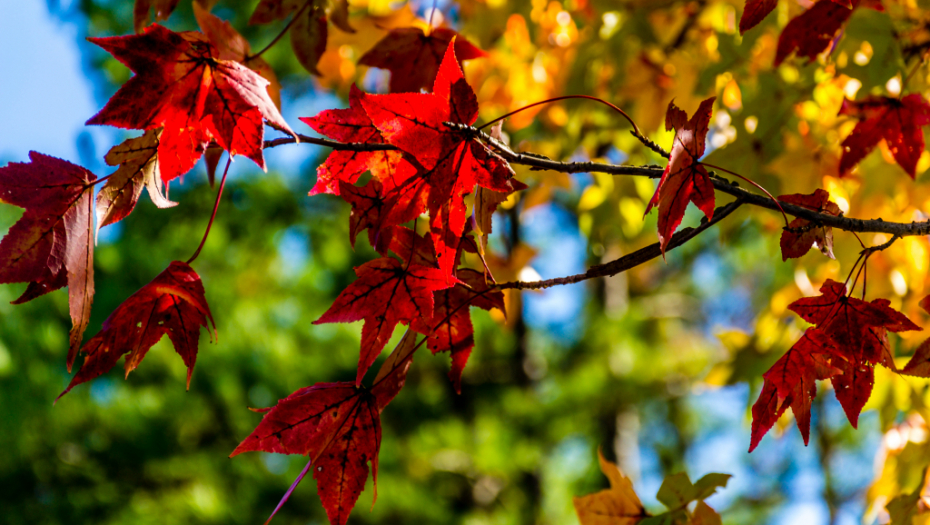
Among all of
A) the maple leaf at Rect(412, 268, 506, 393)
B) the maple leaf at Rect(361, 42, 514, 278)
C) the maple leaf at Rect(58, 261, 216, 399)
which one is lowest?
the maple leaf at Rect(58, 261, 216, 399)

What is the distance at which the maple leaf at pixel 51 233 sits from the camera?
0.45m

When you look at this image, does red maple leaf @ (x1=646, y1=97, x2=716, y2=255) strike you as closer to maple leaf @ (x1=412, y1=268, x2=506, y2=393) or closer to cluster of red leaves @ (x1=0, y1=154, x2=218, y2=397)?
maple leaf @ (x1=412, y1=268, x2=506, y2=393)

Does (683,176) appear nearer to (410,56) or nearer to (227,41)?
(410,56)

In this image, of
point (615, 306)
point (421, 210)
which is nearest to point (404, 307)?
point (421, 210)

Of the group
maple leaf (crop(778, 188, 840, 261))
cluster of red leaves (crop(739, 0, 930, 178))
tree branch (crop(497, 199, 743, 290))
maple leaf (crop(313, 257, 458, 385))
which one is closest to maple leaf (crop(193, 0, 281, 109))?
maple leaf (crop(313, 257, 458, 385))

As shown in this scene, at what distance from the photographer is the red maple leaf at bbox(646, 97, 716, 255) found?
0.41 metres

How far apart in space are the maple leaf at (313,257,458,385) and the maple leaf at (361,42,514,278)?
7 centimetres

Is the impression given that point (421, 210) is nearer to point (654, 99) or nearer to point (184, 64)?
point (184, 64)

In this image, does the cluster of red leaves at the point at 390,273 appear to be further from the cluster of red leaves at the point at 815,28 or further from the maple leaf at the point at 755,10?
the cluster of red leaves at the point at 815,28

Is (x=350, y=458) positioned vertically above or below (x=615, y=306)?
below

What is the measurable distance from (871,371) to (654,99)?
3.02 ft

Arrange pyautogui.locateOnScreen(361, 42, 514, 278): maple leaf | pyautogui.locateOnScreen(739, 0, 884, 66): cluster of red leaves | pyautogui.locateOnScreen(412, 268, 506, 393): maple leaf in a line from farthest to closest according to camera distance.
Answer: pyautogui.locateOnScreen(739, 0, 884, 66): cluster of red leaves
pyautogui.locateOnScreen(412, 268, 506, 393): maple leaf
pyautogui.locateOnScreen(361, 42, 514, 278): maple leaf

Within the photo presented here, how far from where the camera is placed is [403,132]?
41 cm

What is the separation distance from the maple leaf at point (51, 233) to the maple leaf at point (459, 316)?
286 mm
